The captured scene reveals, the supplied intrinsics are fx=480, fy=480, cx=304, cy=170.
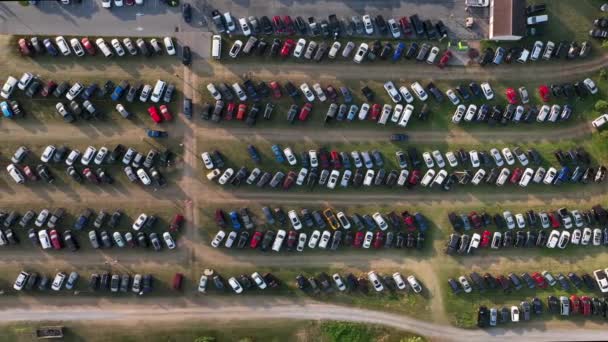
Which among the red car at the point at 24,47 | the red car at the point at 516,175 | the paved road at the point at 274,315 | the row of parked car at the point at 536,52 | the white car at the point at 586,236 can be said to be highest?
the row of parked car at the point at 536,52

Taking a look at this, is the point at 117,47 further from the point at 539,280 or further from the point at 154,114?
the point at 539,280

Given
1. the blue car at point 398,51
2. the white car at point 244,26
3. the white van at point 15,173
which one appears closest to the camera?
the white van at point 15,173

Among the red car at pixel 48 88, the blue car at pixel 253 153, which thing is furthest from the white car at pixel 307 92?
the red car at pixel 48 88

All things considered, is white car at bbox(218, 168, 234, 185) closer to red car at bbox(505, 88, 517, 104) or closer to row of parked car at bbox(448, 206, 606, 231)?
row of parked car at bbox(448, 206, 606, 231)

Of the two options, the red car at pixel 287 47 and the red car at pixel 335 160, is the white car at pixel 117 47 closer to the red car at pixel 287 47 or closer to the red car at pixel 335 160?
the red car at pixel 287 47

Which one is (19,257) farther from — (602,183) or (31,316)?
(602,183)

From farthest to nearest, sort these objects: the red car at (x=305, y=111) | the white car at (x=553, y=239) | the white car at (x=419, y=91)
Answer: the white car at (x=553, y=239) → the white car at (x=419, y=91) → the red car at (x=305, y=111)

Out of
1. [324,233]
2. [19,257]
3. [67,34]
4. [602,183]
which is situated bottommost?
[19,257]

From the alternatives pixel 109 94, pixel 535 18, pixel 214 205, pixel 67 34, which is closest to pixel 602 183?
pixel 535 18
